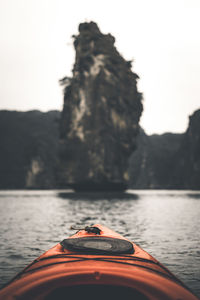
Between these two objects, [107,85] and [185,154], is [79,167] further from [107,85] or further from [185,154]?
[185,154]

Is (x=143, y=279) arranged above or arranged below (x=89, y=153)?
below

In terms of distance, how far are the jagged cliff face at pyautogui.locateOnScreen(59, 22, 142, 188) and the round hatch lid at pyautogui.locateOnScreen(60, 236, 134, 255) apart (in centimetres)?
5484

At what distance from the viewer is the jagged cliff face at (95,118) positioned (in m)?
61.3

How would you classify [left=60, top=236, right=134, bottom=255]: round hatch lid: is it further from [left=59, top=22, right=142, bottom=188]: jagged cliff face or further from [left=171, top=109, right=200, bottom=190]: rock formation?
[left=171, top=109, right=200, bottom=190]: rock formation

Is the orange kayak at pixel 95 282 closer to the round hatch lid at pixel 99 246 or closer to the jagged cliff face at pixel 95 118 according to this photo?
the round hatch lid at pixel 99 246

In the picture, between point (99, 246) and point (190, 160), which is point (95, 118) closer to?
point (99, 246)

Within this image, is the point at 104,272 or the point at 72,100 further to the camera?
the point at 72,100

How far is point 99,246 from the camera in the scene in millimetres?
4402

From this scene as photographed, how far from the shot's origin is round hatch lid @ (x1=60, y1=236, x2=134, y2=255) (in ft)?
13.6

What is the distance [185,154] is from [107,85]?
116755 mm

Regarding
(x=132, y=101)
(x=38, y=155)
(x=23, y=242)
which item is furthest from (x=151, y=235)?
(x=38, y=155)

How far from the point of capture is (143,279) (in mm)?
3172

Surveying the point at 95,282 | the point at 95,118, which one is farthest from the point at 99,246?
the point at 95,118

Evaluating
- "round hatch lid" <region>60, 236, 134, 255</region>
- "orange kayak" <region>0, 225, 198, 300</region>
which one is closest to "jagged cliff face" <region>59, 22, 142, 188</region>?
"round hatch lid" <region>60, 236, 134, 255</region>
